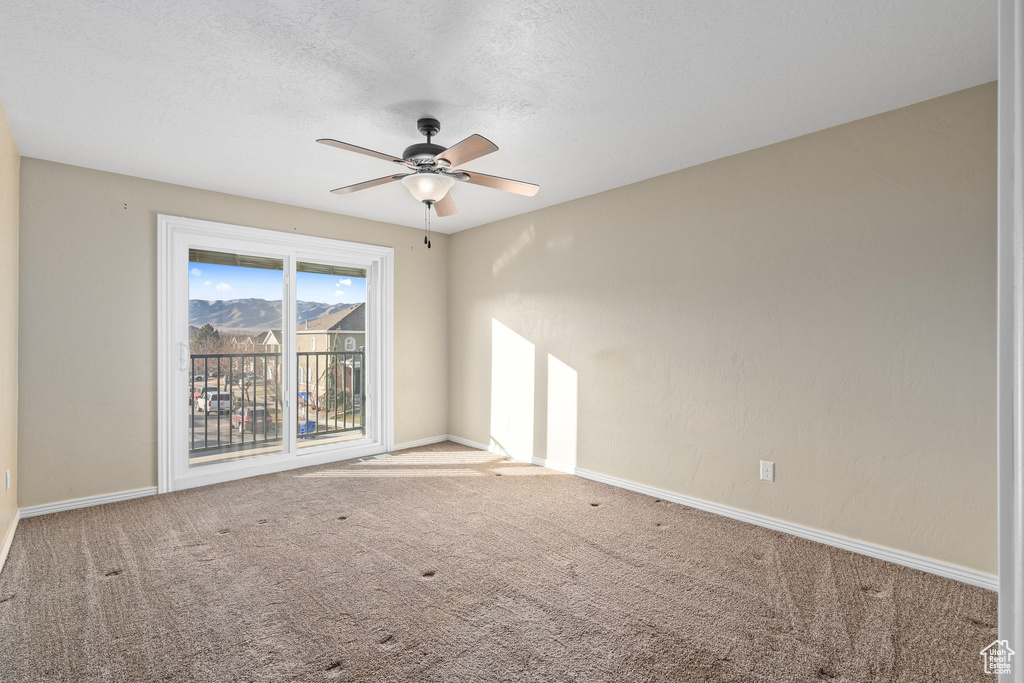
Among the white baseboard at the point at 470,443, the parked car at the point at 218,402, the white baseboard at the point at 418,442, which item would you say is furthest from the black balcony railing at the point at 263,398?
the white baseboard at the point at 470,443

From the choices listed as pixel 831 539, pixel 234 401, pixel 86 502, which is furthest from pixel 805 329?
pixel 86 502

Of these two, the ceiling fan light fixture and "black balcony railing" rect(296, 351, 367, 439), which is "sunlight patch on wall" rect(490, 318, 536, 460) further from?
the ceiling fan light fixture

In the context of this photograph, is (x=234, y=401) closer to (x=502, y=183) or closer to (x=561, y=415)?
(x=561, y=415)

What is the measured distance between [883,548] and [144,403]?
5.07 meters

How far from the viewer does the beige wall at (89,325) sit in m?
3.48

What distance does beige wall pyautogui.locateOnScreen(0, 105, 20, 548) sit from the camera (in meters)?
2.86

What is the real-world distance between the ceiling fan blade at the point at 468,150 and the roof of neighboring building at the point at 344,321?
2.96 meters

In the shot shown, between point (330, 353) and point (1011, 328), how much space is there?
5.35 m

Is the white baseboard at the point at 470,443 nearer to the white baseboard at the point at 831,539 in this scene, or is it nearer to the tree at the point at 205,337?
the white baseboard at the point at 831,539

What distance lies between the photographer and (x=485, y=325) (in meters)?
5.48

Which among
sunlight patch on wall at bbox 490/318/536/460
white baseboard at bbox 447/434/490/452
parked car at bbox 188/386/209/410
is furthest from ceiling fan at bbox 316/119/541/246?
white baseboard at bbox 447/434/490/452

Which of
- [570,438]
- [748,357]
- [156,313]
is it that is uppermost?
[156,313]

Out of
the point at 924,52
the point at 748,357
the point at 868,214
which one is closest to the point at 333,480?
the point at 748,357

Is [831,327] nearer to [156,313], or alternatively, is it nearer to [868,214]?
[868,214]
